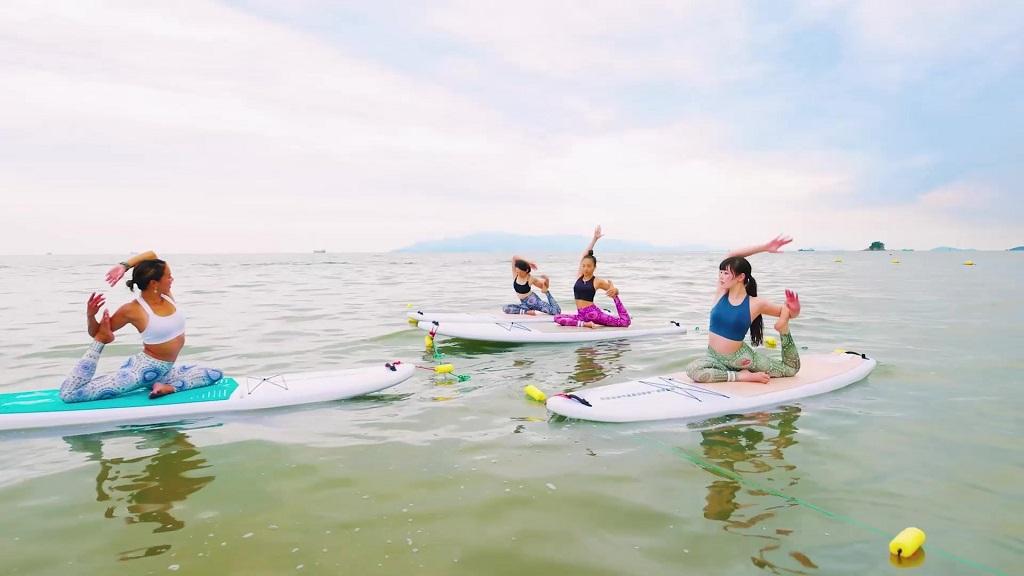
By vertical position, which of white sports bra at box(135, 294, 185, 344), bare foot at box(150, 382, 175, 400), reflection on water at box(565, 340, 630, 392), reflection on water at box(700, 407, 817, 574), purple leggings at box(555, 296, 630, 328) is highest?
white sports bra at box(135, 294, 185, 344)

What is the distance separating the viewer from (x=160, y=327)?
21.9ft

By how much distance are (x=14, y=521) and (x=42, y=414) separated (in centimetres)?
242

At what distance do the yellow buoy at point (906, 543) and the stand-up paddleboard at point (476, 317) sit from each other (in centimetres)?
914

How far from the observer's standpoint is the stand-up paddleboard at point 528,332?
11492 millimetres

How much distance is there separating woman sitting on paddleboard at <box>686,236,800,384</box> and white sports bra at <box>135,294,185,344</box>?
682cm

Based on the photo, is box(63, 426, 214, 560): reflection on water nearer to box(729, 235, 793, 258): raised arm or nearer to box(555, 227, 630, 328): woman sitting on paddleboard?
box(729, 235, 793, 258): raised arm

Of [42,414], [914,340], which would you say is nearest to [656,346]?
[914,340]

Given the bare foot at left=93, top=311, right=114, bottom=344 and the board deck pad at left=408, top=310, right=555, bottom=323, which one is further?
the board deck pad at left=408, top=310, right=555, bottom=323

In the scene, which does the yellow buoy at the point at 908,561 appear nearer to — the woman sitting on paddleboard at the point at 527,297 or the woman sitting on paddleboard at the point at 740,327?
the woman sitting on paddleboard at the point at 740,327

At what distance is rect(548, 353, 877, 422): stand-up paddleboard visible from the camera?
6.48m

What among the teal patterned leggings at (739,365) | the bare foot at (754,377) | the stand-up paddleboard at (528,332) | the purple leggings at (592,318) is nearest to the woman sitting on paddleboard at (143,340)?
the stand-up paddleboard at (528,332)

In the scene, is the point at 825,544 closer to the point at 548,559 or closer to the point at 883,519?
the point at 883,519

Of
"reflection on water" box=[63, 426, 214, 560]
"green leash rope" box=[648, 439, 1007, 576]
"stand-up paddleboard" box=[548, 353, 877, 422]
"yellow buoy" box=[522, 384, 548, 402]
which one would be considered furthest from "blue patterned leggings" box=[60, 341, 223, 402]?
"green leash rope" box=[648, 439, 1007, 576]

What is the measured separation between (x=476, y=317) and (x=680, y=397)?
6.90 m
